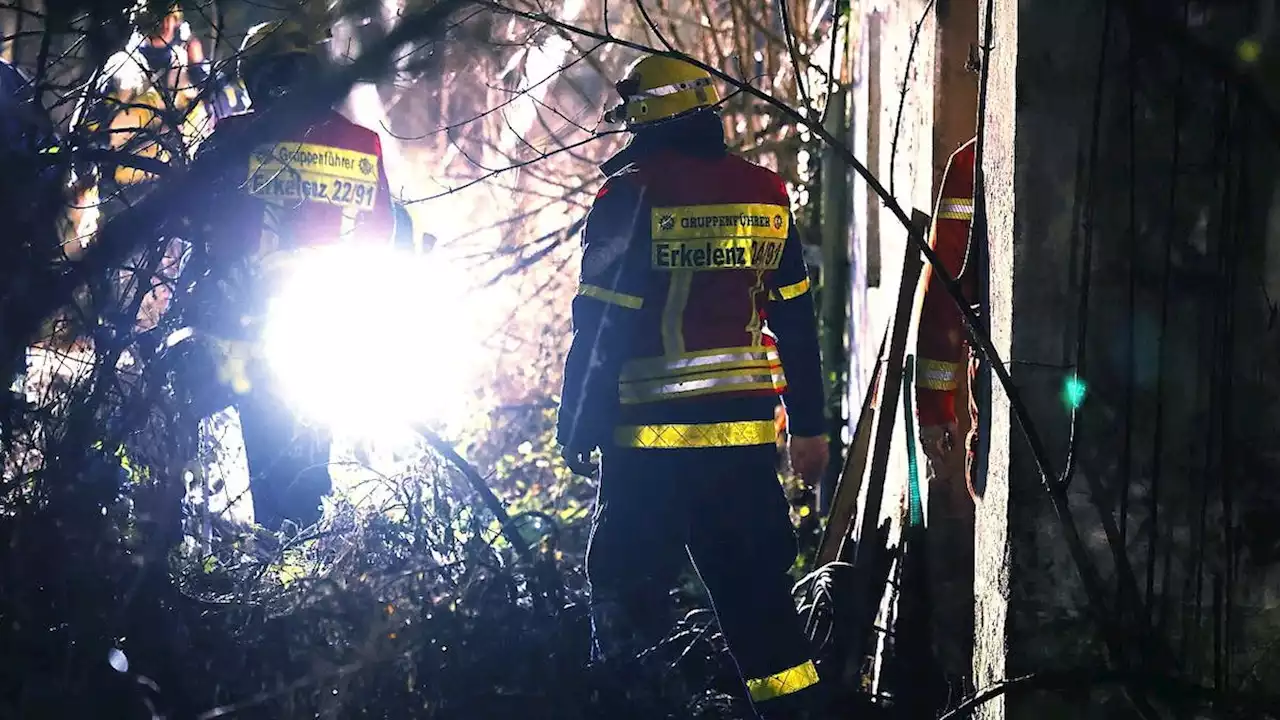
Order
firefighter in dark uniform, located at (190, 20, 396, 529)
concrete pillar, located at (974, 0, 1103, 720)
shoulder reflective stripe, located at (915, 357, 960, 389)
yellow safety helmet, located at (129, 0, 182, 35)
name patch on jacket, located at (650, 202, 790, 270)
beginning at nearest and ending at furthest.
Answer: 1. concrete pillar, located at (974, 0, 1103, 720)
2. yellow safety helmet, located at (129, 0, 182, 35)
3. firefighter in dark uniform, located at (190, 20, 396, 529)
4. shoulder reflective stripe, located at (915, 357, 960, 389)
5. name patch on jacket, located at (650, 202, 790, 270)

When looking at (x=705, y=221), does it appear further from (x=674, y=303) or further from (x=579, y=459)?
(x=579, y=459)

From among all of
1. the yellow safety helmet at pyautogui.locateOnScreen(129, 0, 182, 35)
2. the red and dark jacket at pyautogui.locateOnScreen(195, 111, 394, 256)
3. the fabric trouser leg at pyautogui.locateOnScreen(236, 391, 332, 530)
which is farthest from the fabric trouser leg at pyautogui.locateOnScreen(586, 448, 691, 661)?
the yellow safety helmet at pyautogui.locateOnScreen(129, 0, 182, 35)

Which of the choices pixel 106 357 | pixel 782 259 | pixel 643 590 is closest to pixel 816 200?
pixel 782 259

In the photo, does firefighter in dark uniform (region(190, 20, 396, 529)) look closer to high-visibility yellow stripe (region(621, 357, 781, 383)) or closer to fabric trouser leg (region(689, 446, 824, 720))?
high-visibility yellow stripe (region(621, 357, 781, 383))

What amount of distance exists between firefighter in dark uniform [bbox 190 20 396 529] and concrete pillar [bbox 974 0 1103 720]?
180cm

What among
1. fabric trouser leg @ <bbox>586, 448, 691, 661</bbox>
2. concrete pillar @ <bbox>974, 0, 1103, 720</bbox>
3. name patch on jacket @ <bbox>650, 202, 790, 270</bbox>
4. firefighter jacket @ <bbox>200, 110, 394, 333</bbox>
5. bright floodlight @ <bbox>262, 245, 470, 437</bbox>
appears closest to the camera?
concrete pillar @ <bbox>974, 0, 1103, 720</bbox>

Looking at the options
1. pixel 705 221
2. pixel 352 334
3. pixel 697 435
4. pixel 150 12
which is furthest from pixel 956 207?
pixel 352 334

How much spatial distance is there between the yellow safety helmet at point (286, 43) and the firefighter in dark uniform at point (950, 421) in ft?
5.54

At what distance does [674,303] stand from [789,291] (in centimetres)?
48

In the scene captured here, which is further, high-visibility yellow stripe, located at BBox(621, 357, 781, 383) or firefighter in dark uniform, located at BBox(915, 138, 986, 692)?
high-visibility yellow stripe, located at BBox(621, 357, 781, 383)

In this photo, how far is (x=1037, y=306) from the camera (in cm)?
245

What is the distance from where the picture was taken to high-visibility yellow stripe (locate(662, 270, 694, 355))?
3793 mm

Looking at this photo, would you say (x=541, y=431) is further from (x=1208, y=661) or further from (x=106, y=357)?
(x=1208, y=661)

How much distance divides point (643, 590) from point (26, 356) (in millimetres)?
2003
